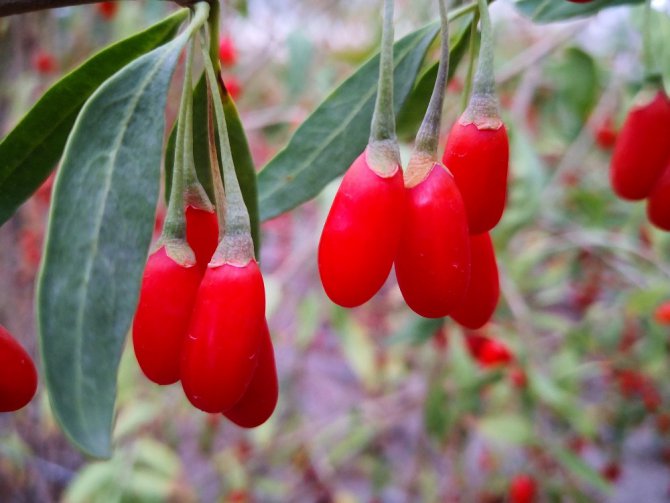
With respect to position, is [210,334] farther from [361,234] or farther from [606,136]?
[606,136]

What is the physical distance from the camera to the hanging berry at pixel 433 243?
486 mm

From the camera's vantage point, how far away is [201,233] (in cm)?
58

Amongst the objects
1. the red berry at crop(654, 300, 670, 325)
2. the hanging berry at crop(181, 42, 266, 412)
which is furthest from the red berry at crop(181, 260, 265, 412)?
the red berry at crop(654, 300, 670, 325)

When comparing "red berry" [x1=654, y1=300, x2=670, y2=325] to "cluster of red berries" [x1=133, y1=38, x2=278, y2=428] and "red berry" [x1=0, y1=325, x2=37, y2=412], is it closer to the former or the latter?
"cluster of red berries" [x1=133, y1=38, x2=278, y2=428]

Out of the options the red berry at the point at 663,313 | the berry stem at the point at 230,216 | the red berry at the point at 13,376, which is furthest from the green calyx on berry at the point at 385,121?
the red berry at the point at 663,313

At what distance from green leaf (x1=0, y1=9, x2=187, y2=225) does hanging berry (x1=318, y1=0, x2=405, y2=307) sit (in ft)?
0.83

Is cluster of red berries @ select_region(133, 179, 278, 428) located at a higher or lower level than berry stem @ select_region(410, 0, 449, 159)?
lower

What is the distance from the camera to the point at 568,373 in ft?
6.93

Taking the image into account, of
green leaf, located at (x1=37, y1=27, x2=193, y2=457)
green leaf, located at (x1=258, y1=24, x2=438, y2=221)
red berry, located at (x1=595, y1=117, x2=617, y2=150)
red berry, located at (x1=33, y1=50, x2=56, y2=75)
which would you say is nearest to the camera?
green leaf, located at (x1=37, y1=27, x2=193, y2=457)

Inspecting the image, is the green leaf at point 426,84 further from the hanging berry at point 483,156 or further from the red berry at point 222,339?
the red berry at point 222,339

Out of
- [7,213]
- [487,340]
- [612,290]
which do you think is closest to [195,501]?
[487,340]

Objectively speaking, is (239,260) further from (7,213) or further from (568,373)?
(568,373)

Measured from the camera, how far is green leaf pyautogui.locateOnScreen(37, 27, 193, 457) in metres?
0.45

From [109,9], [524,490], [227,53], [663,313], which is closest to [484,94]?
[663,313]
